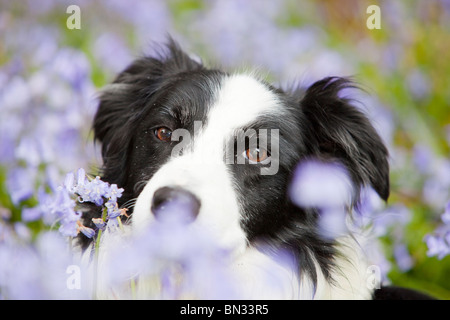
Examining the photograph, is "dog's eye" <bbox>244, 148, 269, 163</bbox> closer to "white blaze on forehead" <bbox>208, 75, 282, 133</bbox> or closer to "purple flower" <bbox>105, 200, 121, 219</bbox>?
"white blaze on forehead" <bbox>208, 75, 282, 133</bbox>

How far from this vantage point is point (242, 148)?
251 cm

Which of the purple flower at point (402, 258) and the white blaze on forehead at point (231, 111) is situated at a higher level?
the white blaze on forehead at point (231, 111)

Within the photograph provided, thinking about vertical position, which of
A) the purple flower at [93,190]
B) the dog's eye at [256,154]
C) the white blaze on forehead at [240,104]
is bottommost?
the purple flower at [93,190]

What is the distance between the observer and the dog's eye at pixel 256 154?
8.26 feet

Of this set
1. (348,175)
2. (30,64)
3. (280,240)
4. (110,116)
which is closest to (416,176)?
(348,175)

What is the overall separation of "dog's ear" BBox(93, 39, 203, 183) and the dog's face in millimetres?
12

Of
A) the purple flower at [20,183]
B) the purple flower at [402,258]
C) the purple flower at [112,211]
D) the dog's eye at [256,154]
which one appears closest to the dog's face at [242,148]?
the dog's eye at [256,154]

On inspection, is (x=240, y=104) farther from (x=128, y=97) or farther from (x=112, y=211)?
(x=112, y=211)

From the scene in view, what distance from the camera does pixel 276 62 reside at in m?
5.62

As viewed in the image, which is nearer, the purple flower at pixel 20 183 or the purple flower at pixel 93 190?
the purple flower at pixel 93 190

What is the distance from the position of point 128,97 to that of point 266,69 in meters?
1.12

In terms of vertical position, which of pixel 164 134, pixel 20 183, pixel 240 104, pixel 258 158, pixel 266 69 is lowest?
pixel 20 183

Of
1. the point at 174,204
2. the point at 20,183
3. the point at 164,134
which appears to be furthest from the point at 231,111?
the point at 20,183

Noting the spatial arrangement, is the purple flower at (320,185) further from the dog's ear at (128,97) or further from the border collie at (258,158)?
the dog's ear at (128,97)
